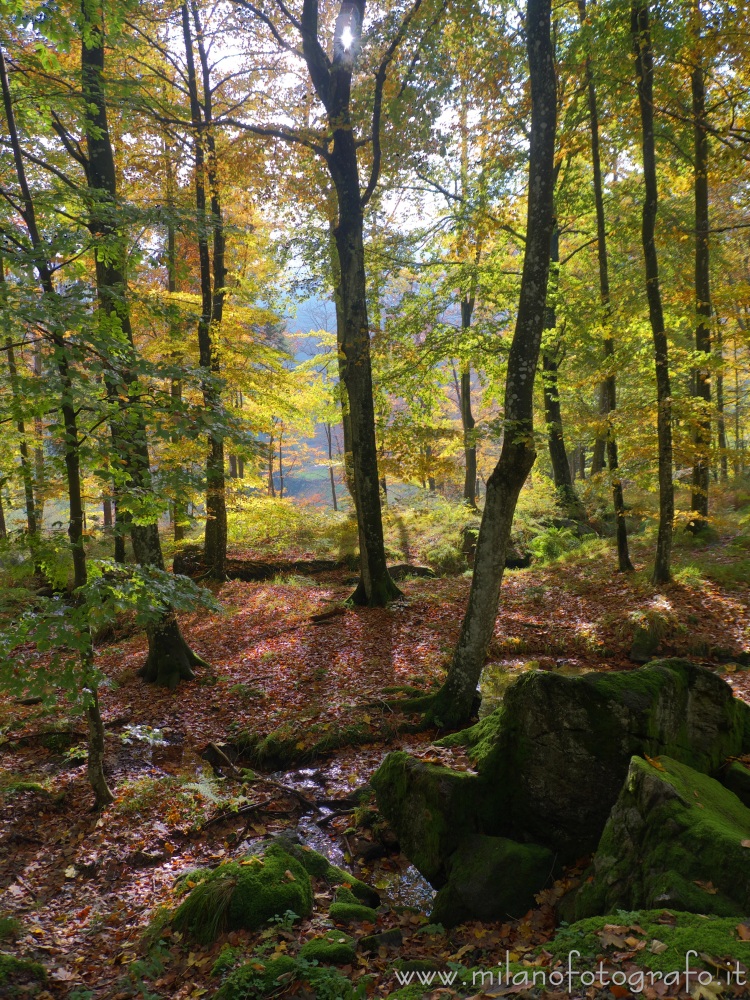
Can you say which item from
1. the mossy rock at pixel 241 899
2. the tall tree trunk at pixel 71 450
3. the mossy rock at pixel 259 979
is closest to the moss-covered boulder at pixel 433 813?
the mossy rock at pixel 241 899

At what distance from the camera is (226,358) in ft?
45.4

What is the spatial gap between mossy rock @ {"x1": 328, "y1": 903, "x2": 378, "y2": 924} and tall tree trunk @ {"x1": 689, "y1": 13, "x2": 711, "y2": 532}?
9721 millimetres

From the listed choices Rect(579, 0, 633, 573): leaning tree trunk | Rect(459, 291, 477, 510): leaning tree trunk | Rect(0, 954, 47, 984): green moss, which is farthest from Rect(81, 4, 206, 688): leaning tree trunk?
Rect(459, 291, 477, 510): leaning tree trunk

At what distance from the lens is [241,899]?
4266 millimetres

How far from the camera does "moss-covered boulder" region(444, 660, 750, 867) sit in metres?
4.77

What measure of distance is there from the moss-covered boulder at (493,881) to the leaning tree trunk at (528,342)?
266 centimetres

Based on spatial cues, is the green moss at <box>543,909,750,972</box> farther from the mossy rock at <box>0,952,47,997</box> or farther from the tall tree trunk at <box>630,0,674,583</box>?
the tall tree trunk at <box>630,0,674,583</box>

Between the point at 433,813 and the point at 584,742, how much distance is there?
5.14 feet

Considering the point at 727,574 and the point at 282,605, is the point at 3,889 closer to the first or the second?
the point at 282,605

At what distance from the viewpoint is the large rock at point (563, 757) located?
4781mm

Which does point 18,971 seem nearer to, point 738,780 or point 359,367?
point 738,780

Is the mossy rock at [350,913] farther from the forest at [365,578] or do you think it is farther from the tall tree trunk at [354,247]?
the tall tree trunk at [354,247]

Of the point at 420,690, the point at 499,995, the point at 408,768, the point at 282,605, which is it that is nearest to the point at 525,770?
the point at 408,768

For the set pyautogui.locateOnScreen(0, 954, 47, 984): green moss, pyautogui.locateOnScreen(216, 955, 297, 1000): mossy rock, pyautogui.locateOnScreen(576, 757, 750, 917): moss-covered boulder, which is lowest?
pyautogui.locateOnScreen(0, 954, 47, 984): green moss
